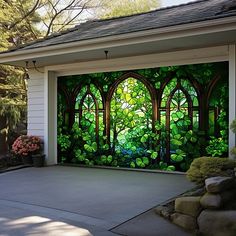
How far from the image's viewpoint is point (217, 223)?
4086 millimetres

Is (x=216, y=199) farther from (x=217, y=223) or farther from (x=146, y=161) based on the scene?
(x=146, y=161)

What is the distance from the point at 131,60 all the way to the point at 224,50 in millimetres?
2215

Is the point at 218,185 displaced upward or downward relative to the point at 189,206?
upward

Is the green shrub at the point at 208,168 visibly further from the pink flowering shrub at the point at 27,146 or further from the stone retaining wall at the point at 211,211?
the pink flowering shrub at the point at 27,146

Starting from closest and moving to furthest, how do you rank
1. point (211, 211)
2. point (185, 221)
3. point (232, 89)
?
point (211, 211)
point (185, 221)
point (232, 89)

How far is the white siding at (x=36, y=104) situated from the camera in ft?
33.5

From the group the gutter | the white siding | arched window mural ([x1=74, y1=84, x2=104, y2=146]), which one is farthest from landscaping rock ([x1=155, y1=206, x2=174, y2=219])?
the white siding

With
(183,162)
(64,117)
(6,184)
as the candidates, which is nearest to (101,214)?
(6,184)

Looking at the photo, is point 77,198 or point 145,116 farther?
point 145,116

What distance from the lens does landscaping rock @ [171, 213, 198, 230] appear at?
170 inches

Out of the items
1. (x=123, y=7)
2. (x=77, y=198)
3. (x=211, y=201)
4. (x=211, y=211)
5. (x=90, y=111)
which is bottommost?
(x=77, y=198)

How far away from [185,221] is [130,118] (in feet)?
16.2

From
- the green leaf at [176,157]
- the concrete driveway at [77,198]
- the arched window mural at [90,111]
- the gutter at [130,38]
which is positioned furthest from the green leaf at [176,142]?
the gutter at [130,38]

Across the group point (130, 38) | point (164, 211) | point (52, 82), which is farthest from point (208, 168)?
point (52, 82)
